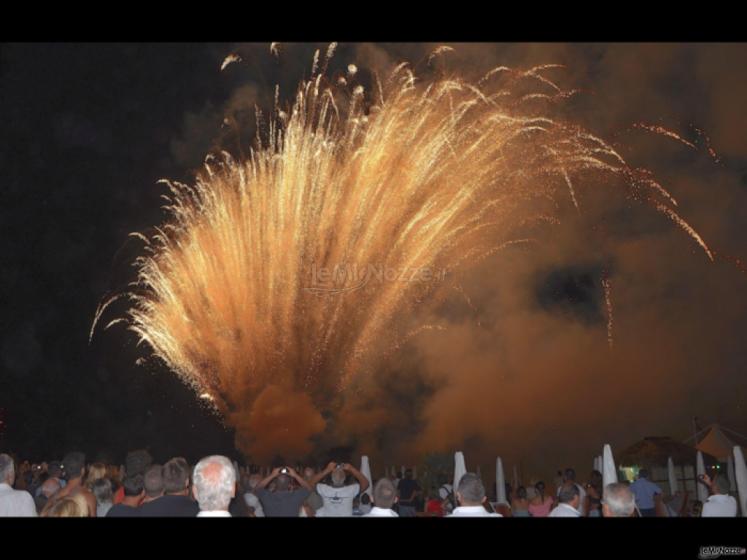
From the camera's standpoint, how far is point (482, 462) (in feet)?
86.9

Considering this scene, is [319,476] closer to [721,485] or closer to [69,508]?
[69,508]

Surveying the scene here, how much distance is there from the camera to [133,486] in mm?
5414

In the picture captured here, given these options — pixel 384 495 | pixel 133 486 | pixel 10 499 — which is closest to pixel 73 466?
pixel 10 499

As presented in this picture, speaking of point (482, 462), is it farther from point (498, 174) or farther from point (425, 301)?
point (498, 174)

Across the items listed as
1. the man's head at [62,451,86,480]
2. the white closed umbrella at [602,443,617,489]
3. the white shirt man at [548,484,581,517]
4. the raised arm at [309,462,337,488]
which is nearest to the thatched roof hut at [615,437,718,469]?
the white closed umbrella at [602,443,617,489]

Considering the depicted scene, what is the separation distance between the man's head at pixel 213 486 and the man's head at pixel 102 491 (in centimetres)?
301

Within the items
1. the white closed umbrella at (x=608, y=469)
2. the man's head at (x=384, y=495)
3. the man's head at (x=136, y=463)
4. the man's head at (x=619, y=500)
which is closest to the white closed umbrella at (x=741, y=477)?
the white closed umbrella at (x=608, y=469)

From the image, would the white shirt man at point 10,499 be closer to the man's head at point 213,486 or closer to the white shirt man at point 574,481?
the man's head at point 213,486

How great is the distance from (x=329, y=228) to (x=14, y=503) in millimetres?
16531

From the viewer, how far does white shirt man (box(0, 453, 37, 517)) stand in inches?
205

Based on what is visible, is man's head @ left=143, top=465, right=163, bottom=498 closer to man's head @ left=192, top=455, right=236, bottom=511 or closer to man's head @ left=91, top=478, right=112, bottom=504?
man's head @ left=192, top=455, right=236, bottom=511

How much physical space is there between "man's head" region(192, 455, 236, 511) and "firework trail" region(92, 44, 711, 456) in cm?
1542
